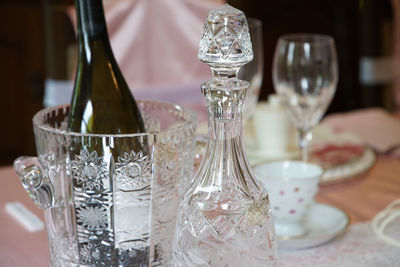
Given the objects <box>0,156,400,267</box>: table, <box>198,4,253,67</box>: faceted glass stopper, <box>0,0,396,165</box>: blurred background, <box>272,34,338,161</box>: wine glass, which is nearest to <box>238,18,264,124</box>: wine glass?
<box>272,34,338,161</box>: wine glass

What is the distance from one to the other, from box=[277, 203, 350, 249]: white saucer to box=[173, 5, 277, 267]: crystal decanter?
0.16 m

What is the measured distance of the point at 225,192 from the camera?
0.47 meters

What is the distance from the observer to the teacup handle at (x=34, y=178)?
502mm

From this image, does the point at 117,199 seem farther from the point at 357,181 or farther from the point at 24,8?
the point at 24,8

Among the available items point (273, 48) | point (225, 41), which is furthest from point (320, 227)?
point (273, 48)

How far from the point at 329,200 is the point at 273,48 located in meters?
1.62

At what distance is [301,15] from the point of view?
2.40 meters

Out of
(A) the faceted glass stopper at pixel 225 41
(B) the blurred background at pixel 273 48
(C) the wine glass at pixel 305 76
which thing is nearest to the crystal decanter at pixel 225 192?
(A) the faceted glass stopper at pixel 225 41

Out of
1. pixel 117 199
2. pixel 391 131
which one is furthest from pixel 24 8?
pixel 117 199

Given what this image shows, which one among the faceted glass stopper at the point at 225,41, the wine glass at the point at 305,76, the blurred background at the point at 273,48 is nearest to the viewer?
the faceted glass stopper at the point at 225,41

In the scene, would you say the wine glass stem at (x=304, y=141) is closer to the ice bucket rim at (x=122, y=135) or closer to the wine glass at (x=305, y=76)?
the wine glass at (x=305, y=76)

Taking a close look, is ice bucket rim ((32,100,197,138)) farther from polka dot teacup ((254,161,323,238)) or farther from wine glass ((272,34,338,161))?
wine glass ((272,34,338,161))

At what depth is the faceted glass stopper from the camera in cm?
45

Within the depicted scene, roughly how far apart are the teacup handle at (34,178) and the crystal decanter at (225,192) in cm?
12
